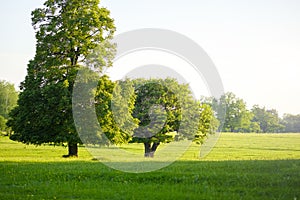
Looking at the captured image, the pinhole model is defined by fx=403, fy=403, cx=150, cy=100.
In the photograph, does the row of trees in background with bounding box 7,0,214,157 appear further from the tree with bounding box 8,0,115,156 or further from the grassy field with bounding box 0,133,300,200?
the grassy field with bounding box 0,133,300,200

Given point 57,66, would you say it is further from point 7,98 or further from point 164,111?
point 7,98

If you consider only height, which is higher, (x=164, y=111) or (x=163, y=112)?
(x=164, y=111)

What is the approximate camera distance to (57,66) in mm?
32875

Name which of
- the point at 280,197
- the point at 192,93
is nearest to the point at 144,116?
the point at 192,93

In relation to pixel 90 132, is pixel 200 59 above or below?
above

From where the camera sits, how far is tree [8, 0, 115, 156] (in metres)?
31.3

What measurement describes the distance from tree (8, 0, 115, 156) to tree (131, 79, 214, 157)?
11.5 metres

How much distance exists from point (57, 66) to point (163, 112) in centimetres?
1521

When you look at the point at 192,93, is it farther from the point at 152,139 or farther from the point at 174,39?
the point at 174,39

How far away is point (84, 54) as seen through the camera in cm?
3312

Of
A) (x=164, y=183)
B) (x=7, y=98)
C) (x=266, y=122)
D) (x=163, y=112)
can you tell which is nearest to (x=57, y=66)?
(x=163, y=112)

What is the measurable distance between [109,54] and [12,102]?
8616 cm

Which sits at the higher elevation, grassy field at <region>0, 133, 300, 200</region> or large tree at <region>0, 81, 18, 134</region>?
large tree at <region>0, 81, 18, 134</region>

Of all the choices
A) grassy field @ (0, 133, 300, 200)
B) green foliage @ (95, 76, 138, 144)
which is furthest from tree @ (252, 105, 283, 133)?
grassy field @ (0, 133, 300, 200)
